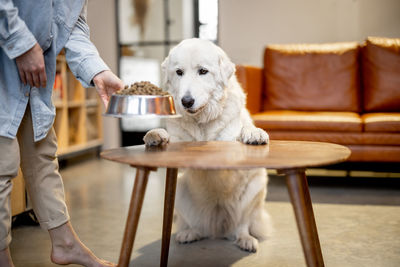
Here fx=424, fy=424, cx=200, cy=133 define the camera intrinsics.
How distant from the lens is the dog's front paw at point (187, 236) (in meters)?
2.09

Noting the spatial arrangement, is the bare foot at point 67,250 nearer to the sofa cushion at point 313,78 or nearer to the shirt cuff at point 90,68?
the shirt cuff at point 90,68

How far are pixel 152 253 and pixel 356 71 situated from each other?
108 inches

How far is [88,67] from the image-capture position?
155cm

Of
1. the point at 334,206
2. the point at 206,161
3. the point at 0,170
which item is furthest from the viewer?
the point at 334,206

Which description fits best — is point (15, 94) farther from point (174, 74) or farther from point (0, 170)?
point (174, 74)

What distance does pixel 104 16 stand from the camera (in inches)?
202

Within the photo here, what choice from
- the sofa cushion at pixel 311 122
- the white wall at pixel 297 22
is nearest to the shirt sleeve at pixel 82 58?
the sofa cushion at pixel 311 122

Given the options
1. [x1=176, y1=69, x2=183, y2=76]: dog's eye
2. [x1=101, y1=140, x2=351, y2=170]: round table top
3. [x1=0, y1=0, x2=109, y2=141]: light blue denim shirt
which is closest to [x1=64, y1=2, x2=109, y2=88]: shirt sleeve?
[x1=0, y1=0, x2=109, y2=141]: light blue denim shirt

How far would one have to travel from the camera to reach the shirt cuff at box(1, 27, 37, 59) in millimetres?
1242

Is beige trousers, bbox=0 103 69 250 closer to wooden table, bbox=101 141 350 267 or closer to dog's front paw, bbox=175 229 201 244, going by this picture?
wooden table, bbox=101 141 350 267

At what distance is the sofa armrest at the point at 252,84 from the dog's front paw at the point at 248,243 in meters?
1.67

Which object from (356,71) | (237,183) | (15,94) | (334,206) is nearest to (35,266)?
(15,94)

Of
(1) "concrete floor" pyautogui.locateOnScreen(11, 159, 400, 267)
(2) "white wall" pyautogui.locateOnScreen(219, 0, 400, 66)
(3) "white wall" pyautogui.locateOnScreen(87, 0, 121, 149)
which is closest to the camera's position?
(1) "concrete floor" pyautogui.locateOnScreen(11, 159, 400, 267)

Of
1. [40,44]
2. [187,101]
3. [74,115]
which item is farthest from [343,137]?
[74,115]
